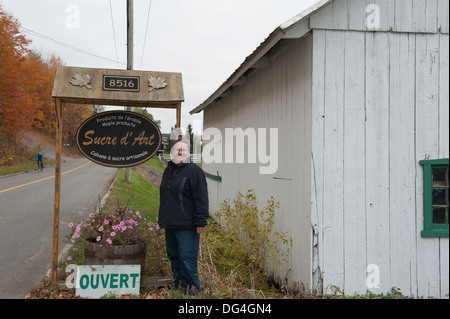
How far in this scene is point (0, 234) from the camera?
8.01m

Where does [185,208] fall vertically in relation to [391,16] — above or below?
below

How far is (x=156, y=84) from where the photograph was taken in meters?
4.92

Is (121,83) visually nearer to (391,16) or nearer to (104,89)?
(104,89)

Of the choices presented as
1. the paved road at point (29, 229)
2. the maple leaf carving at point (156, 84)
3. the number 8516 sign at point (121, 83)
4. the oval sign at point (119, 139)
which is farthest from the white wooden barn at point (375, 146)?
the paved road at point (29, 229)

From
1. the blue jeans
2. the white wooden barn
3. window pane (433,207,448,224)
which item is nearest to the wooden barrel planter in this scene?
the blue jeans

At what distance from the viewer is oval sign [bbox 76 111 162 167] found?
16.3 feet

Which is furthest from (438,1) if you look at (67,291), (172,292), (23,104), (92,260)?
(23,104)

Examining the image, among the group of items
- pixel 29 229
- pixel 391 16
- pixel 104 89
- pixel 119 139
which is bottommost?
pixel 29 229

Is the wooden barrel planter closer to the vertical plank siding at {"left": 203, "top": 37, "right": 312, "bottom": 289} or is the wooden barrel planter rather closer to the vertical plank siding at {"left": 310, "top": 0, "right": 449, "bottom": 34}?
the vertical plank siding at {"left": 203, "top": 37, "right": 312, "bottom": 289}

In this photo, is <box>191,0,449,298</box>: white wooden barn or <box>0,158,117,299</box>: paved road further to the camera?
<box>0,158,117,299</box>: paved road

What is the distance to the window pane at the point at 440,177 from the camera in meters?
4.59

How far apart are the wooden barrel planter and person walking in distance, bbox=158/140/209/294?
560 millimetres

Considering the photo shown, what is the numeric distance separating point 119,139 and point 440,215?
4.15 metres

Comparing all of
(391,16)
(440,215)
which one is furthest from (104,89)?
(440,215)
